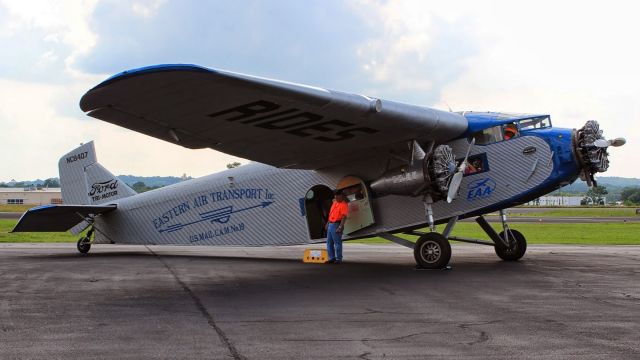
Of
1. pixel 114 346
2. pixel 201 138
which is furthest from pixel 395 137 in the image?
pixel 114 346

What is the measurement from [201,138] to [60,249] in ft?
36.9

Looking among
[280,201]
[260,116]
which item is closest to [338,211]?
[280,201]

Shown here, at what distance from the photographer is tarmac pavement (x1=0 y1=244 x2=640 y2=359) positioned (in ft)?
19.2

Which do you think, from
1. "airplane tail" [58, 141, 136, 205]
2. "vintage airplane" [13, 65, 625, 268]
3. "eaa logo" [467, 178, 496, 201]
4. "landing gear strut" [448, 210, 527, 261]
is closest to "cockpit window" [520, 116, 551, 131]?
"vintage airplane" [13, 65, 625, 268]

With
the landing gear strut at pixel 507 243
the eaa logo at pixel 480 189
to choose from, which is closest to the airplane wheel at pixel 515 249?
the landing gear strut at pixel 507 243

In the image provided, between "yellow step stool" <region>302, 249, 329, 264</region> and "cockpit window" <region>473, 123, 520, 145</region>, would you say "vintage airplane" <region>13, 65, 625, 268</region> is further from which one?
"yellow step stool" <region>302, 249, 329, 264</region>

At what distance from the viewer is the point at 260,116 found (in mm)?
10445

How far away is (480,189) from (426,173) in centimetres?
148

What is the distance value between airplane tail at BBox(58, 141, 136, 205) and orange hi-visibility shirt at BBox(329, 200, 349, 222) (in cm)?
766

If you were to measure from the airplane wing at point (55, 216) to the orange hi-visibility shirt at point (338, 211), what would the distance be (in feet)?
25.3

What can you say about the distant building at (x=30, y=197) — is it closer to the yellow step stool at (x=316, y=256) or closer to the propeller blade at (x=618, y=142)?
the yellow step stool at (x=316, y=256)

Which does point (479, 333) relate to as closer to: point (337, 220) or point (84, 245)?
point (337, 220)

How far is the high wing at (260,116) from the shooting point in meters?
8.59

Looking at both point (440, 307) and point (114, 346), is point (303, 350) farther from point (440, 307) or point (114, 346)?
point (440, 307)
